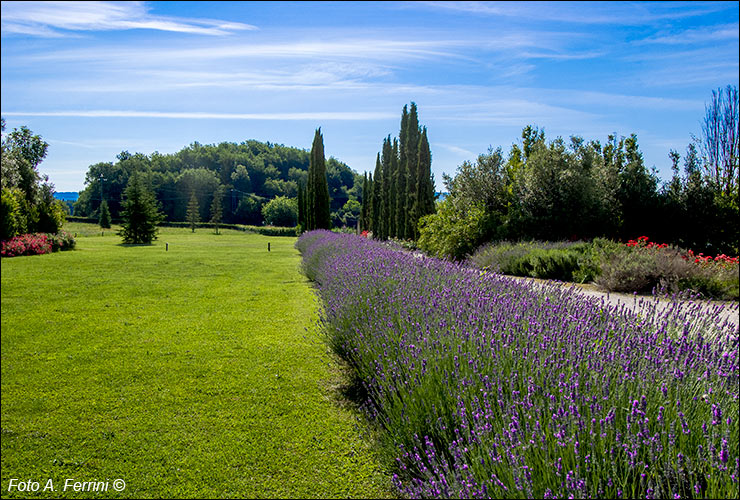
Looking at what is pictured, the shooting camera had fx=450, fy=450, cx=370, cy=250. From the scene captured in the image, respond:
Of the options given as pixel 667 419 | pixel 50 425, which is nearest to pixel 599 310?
pixel 667 419

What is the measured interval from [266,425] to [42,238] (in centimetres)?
2070

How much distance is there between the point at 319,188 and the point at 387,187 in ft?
15.3

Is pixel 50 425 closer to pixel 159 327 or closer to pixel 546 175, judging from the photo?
pixel 159 327

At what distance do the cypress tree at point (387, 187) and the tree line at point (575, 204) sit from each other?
26.7 feet

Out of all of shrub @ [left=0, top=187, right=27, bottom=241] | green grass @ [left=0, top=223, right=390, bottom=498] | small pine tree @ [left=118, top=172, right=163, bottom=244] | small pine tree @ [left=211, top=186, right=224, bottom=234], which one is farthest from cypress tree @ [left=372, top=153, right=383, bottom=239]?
small pine tree @ [left=211, top=186, right=224, bottom=234]

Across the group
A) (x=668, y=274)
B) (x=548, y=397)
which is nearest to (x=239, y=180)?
(x=668, y=274)

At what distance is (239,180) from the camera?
6341 cm

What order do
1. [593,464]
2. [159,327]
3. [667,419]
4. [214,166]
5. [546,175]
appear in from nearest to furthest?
[593,464] < [667,419] < [159,327] < [546,175] < [214,166]

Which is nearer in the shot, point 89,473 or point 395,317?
point 89,473

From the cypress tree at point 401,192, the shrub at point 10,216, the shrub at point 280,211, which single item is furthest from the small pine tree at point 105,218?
the cypress tree at point 401,192

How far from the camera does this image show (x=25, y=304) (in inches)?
317

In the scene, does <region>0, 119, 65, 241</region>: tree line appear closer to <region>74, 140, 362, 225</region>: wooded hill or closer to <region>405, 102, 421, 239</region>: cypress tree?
<region>74, 140, 362, 225</region>: wooded hill

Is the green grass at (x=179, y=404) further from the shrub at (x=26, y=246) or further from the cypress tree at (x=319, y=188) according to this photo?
the cypress tree at (x=319, y=188)

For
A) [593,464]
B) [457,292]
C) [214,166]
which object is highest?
[214,166]
